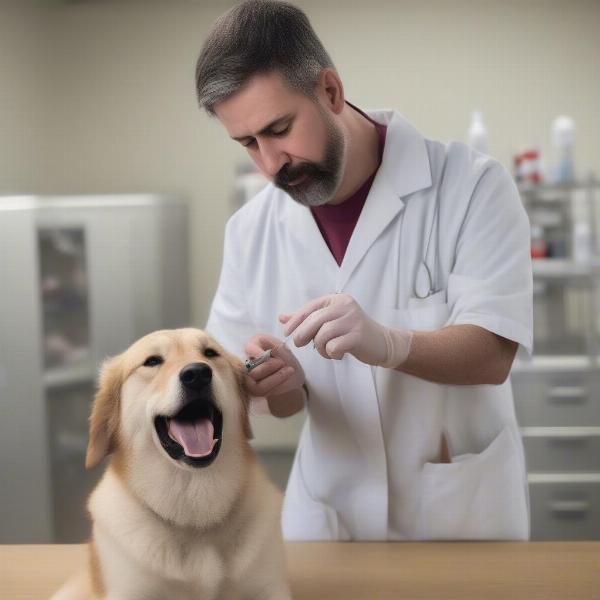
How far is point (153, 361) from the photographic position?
0.98 m

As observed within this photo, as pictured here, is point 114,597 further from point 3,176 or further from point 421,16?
point 421,16

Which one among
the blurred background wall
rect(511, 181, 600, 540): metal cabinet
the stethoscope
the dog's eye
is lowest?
rect(511, 181, 600, 540): metal cabinet


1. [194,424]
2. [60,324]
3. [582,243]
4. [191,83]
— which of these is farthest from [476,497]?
[191,83]

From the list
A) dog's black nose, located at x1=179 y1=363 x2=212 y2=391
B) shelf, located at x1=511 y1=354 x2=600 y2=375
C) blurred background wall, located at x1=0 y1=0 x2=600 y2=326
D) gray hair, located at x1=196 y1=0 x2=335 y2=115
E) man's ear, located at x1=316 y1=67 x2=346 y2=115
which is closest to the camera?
dog's black nose, located at x1=179 y1=363 x2=212 y2=391

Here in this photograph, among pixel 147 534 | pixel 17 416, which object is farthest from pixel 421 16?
pixel 147 534

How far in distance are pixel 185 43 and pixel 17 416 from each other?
7.44 feet

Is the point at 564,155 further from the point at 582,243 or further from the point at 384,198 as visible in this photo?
the point at 384,198

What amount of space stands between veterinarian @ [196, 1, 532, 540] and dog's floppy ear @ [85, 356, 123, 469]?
269mm

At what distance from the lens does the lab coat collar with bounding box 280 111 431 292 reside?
1401 mm

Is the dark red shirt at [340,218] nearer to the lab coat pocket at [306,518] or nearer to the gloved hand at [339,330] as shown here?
the gloved hand at [339,330]

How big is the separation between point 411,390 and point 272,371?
33 cm

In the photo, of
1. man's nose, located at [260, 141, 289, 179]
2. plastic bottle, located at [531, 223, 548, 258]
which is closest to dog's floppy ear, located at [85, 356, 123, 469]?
man's nose, located at [260, 141, 289, 179]

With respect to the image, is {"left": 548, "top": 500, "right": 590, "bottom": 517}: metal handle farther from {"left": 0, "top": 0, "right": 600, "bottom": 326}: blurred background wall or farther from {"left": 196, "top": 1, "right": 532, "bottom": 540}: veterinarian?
{"left": 196, "top": 1, "right": 532, "bottom": 540}: veterinarian

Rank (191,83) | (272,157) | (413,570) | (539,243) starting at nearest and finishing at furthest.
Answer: (413,570) → (272,157) → (539,243) → (191,83)
